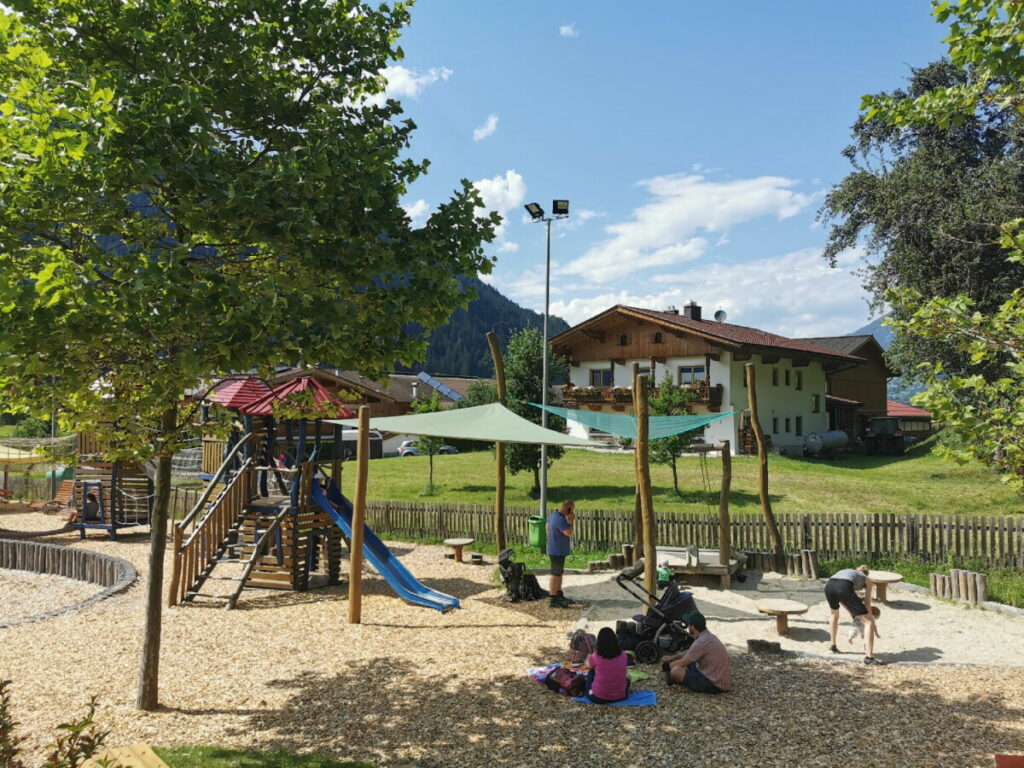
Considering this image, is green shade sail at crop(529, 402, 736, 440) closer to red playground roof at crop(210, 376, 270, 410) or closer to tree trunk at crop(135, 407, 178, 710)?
red playground roof at crop(210, 376, 270, 410)

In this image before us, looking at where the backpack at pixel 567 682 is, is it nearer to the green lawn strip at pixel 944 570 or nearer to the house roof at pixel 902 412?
the green lawn strip at pixel 944 570

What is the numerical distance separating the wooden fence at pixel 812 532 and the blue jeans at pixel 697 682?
827 cm

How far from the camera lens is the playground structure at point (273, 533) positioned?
11.4 metres

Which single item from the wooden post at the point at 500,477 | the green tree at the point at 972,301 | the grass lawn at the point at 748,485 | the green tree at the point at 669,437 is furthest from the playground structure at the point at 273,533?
the green tree at the point at 669,437

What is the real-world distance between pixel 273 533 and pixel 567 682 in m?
7.06

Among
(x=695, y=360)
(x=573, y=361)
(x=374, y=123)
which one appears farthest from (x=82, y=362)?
(x=573, y=361)

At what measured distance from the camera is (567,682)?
7223mm

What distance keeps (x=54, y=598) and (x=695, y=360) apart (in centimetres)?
2904

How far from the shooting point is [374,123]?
7117 mm

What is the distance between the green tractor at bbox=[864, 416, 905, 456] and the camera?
36938mm

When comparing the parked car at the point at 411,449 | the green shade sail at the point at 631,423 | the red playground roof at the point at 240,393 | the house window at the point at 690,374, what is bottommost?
the parked car at the point at 411,449

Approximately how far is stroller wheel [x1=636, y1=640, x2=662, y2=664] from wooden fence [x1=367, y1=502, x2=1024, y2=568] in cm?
735

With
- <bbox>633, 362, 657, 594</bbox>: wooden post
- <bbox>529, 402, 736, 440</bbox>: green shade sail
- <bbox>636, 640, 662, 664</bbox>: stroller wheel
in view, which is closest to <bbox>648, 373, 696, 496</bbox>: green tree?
<bbox>529, 402, 736, 440</bbox>: green shade sail

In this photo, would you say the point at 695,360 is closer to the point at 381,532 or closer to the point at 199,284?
the point at 381,532
